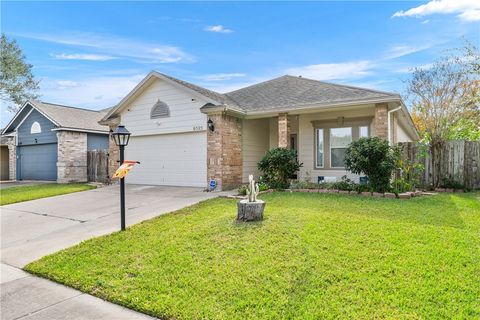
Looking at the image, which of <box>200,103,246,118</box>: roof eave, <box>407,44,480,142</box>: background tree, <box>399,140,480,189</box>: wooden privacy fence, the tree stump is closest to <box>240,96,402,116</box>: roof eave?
<box>200,103,246,118</box>: roof eave

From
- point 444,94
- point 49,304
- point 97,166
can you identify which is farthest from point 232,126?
point 444,94

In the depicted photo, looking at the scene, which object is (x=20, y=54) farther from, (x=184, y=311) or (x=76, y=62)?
(x=184, y=311)

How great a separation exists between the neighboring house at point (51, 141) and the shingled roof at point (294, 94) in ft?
31.9

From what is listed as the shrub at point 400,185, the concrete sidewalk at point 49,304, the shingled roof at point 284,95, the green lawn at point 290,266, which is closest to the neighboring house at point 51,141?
the shingled roof at point 284,95

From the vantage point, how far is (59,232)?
650cm

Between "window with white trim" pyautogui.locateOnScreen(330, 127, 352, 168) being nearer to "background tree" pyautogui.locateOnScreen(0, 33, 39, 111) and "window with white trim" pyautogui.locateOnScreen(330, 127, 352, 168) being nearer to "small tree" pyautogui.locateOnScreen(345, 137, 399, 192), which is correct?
"small tree" pyautogui.locateOnScreen(345, 137, 399, 192)

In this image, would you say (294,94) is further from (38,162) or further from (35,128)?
(38,162)

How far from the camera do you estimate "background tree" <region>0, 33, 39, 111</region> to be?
21.0m

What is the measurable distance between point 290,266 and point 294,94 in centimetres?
973

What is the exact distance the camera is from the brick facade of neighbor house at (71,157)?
16.8 metres

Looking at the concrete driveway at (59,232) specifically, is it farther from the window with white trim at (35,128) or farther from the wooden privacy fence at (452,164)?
the window with white trim at (35,128)

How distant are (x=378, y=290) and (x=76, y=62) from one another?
16.9m

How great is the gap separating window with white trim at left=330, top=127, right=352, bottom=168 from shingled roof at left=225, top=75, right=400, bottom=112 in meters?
1.71

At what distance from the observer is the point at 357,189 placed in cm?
929
